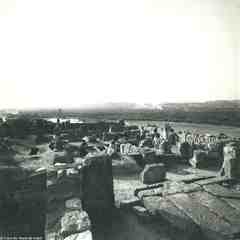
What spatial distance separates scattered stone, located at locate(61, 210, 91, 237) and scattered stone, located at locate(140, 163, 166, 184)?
2.28m

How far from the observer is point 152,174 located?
554 centimetres

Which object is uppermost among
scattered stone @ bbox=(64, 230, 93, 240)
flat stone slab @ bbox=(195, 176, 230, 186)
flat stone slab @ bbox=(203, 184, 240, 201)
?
flat stone slab @ bbox=(195, 176, 230, 186)

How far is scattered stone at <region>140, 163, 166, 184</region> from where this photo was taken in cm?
551

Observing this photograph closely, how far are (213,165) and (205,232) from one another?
154 inches

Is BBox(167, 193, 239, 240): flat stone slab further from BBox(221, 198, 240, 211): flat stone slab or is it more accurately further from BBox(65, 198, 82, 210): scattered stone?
BBox(65, 198, 82, 210): scattered stone

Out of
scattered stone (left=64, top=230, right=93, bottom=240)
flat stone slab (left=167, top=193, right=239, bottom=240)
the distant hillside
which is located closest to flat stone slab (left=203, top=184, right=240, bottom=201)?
flat stone slab (left=167, top=193, right=239, bottom=240)

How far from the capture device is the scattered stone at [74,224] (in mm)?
3144

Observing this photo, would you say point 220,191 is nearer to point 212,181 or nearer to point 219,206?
point 212,181

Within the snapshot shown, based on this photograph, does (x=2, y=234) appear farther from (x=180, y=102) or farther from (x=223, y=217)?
(x=180, y=102)

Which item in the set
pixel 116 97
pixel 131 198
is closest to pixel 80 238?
pixel 131 198

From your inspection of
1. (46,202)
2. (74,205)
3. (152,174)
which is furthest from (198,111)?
(46,202)

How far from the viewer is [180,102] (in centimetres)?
985

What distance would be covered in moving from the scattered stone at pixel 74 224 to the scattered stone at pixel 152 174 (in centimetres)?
228

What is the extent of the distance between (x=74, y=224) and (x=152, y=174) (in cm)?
265
